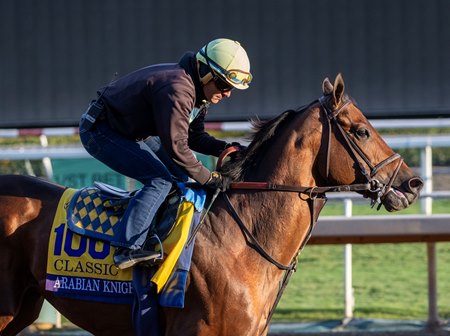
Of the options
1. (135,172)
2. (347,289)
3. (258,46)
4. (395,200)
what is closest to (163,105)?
(135,172)

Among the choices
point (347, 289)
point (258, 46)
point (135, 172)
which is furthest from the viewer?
point (347, 289)

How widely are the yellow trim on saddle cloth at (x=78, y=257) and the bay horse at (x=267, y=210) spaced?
65mm

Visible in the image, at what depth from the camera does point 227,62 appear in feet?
14.9

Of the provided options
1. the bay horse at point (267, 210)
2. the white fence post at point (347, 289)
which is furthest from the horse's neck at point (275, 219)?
the white fence post at point (347, 289)

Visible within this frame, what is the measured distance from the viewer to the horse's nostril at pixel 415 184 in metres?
4.62

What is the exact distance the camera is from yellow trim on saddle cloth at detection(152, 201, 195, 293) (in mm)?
4492

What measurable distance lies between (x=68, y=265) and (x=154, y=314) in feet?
1.82

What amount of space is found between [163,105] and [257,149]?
23.2 inches

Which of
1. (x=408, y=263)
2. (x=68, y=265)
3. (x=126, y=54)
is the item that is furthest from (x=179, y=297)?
(x=408, y=263)

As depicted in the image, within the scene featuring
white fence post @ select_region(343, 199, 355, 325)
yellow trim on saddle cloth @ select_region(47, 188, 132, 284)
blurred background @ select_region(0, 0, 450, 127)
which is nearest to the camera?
yellow trim on saddle cloth @ select_region(47, 188, 132, 284)

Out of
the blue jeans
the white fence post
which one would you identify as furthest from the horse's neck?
the white fence post

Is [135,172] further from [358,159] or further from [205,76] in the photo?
[358,159]

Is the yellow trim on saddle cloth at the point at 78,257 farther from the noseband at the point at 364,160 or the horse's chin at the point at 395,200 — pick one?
the horse's chin at the point at 395,200

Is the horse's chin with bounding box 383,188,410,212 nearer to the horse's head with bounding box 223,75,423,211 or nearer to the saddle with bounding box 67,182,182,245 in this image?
the horse's head with bounding box 223,75,423,211
